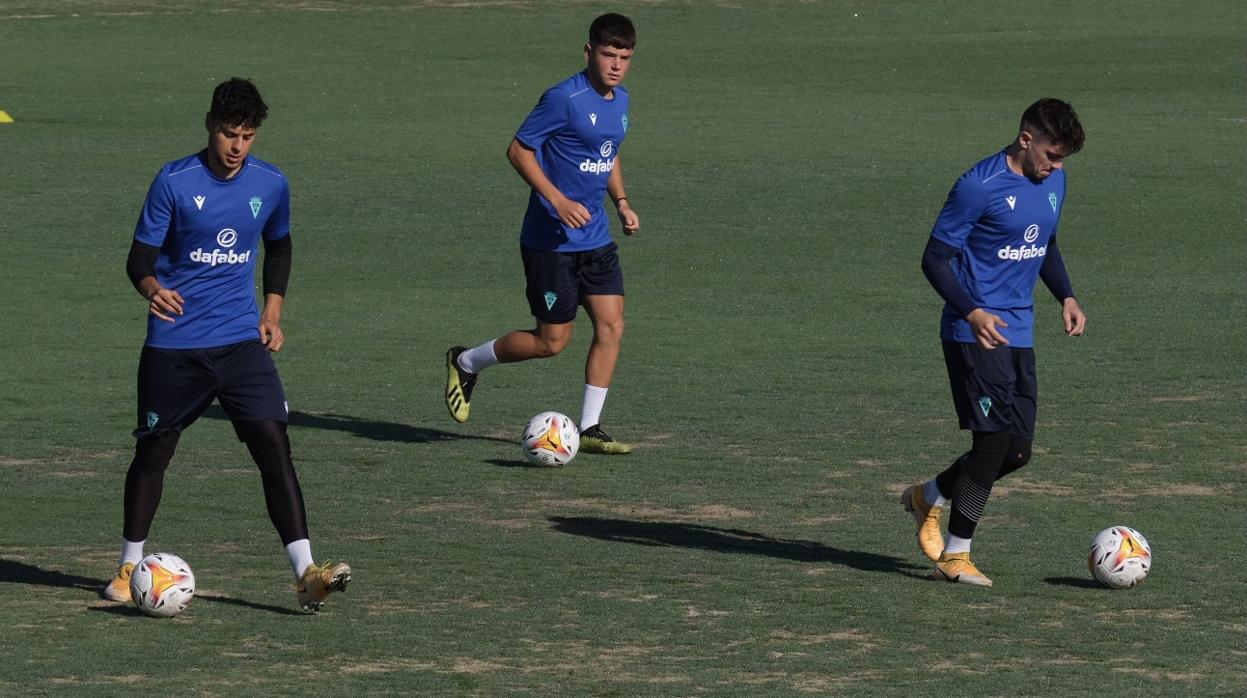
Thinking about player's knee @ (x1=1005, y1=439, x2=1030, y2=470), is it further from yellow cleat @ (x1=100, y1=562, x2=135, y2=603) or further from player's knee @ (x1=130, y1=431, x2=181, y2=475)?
yellow cleat @ (x1=100, y1=562, x2=135, y2=603)

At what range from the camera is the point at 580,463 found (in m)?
12.9

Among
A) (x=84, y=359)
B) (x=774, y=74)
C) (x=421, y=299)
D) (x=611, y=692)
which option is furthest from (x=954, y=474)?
(x=774, y=74)

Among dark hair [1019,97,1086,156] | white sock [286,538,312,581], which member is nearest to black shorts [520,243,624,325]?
dark hair [1019,97,1086,156]

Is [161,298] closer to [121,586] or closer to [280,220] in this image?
[280,220]

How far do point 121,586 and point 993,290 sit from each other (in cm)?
403

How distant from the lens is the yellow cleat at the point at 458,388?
544 inches

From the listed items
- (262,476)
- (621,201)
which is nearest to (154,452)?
(262,476)

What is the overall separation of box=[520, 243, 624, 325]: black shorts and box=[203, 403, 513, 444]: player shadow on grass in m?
0.92

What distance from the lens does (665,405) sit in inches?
576

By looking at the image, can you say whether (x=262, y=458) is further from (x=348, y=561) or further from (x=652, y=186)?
(x=652, y=186)

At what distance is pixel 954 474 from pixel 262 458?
3166 millimetres

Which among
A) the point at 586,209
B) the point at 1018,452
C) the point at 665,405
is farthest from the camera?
the point at 665,405

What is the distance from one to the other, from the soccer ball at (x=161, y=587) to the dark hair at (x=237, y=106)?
182 centimetres

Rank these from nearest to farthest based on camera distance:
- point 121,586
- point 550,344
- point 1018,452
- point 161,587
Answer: point 161,587
point 121,586
point 1018,452
point 550,344
